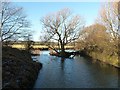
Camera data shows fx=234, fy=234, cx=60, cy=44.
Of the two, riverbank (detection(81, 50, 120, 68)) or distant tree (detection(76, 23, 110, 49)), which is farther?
distant tree (detection(76, 23, 110, 49))

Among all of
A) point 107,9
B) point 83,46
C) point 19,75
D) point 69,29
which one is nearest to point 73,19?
point 69,29

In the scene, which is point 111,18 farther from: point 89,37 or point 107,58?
point 89,37

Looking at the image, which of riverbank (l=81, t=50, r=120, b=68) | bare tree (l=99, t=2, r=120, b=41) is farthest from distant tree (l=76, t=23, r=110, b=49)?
bare tree (l=99, t=2, r=120, b=41)

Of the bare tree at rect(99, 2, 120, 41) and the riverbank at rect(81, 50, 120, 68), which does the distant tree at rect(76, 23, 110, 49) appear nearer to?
the riverbank at rect(81, 50, 120, 68)

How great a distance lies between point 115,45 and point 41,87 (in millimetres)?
17277

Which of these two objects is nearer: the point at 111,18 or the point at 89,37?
the point at 111,18

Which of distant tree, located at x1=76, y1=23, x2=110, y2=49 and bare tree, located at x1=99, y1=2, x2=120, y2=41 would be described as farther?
distant tree, located at x1=76, y1=23, x2=110, y2=49

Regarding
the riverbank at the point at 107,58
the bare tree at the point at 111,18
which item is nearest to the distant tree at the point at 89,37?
the riverbank at the point at 107,58

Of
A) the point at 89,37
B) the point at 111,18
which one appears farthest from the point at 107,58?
the point at 89,37

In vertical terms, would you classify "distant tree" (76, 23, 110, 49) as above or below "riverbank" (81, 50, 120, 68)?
above

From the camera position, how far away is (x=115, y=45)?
32.7 metres

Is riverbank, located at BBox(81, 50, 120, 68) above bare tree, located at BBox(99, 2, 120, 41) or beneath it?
beneath

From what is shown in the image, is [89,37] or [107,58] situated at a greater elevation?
[89,37]

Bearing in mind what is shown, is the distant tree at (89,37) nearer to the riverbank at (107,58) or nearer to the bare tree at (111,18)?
the riverbank at (107,58)
